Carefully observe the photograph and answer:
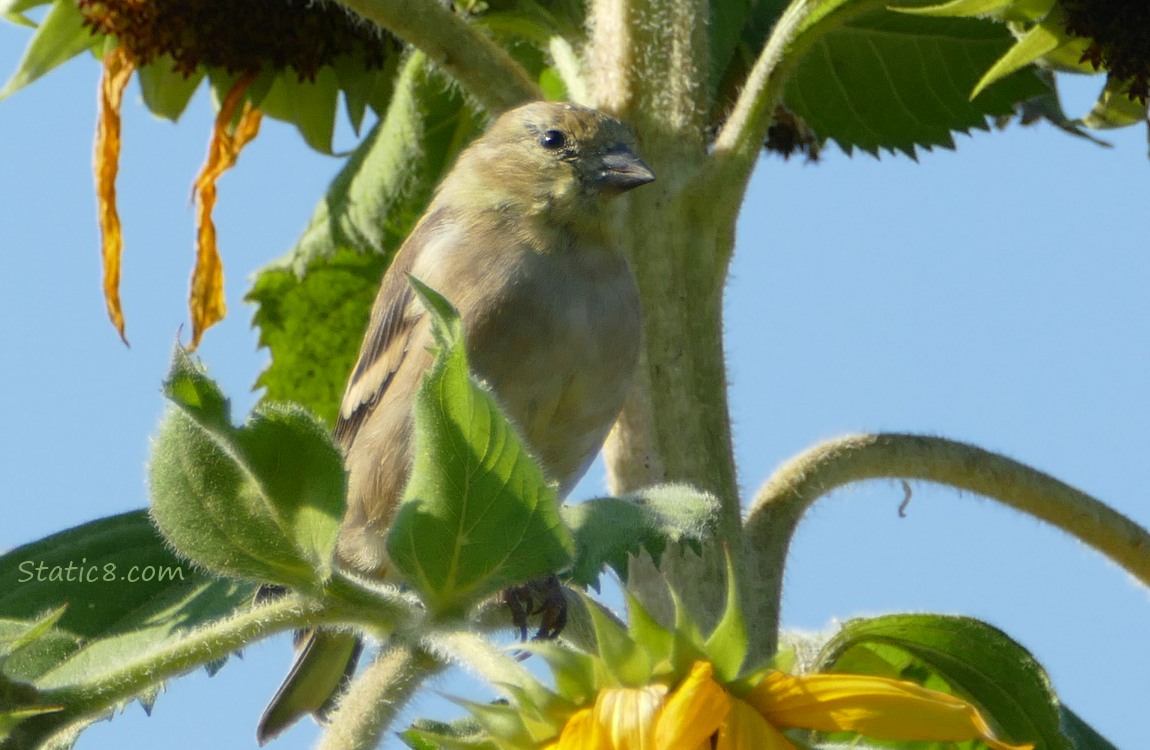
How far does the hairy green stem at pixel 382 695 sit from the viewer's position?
1.91 meters

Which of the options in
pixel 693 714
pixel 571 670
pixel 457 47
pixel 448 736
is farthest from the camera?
pixel 457 47

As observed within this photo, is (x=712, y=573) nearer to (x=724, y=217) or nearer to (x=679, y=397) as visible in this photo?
(x=679, y=397)

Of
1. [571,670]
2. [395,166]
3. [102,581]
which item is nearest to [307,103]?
[395,166]

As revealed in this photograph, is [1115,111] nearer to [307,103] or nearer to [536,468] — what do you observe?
[307,103]

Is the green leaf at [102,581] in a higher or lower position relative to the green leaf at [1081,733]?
higher

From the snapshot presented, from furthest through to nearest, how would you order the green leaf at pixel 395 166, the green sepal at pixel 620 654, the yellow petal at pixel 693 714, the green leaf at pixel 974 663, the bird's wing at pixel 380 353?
the bird's wing at pixel 380 353 → the green leaf at pixel 395 166 → the green leaf at pixel 974 663 → the green sepal at pixel 620 654 → the yellow petal at pixel 693 714

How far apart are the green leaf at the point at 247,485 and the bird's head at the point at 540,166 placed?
196 cm

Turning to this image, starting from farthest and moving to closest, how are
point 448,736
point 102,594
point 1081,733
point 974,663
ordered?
point 1081,733 < point 974,663 < point 102,594 < point 448,736

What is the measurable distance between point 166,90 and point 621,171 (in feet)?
3.89

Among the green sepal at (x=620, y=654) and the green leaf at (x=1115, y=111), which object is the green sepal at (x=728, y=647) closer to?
the green sepal at (x=620, y=654)

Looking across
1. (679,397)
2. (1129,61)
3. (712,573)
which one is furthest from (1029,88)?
(712,573)

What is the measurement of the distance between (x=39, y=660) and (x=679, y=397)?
115 centimetres

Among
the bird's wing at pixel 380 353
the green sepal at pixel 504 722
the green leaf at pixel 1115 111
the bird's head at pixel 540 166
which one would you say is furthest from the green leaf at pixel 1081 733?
the bird's wing at pixel 380 353

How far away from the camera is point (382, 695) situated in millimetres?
1920
